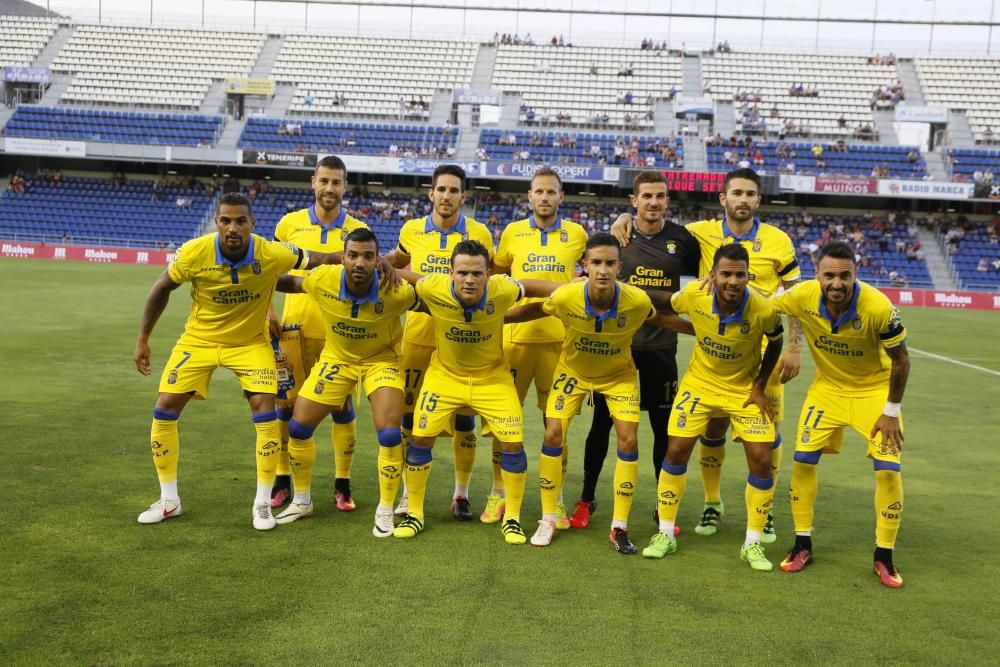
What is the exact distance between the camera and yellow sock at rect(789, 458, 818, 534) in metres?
5.84

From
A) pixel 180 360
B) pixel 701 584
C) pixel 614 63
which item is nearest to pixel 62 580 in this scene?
pixel 180 360

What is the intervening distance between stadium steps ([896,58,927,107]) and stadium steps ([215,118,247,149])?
114ft

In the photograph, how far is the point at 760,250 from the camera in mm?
6641

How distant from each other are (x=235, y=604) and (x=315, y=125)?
1726 inches

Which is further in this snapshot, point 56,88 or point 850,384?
point 56,88

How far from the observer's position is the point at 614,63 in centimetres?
5253

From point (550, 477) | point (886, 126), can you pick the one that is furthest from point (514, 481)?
point (886, 126)

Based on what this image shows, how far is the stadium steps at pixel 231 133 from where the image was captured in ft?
147

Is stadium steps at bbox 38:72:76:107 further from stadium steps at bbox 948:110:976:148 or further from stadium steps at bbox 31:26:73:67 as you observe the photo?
stadium steps at bbox 948:110:976:148

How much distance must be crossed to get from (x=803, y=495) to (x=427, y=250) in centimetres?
322

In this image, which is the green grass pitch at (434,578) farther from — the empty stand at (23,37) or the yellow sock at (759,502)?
the empty stand at (23,37)

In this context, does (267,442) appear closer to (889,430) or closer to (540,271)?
(540,271)

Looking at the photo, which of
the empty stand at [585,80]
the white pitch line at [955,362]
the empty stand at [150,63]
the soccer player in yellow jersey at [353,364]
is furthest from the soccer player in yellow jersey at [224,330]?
the empty stand at [150,63]

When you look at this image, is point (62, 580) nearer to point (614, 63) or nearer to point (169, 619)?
point (169, 619)
